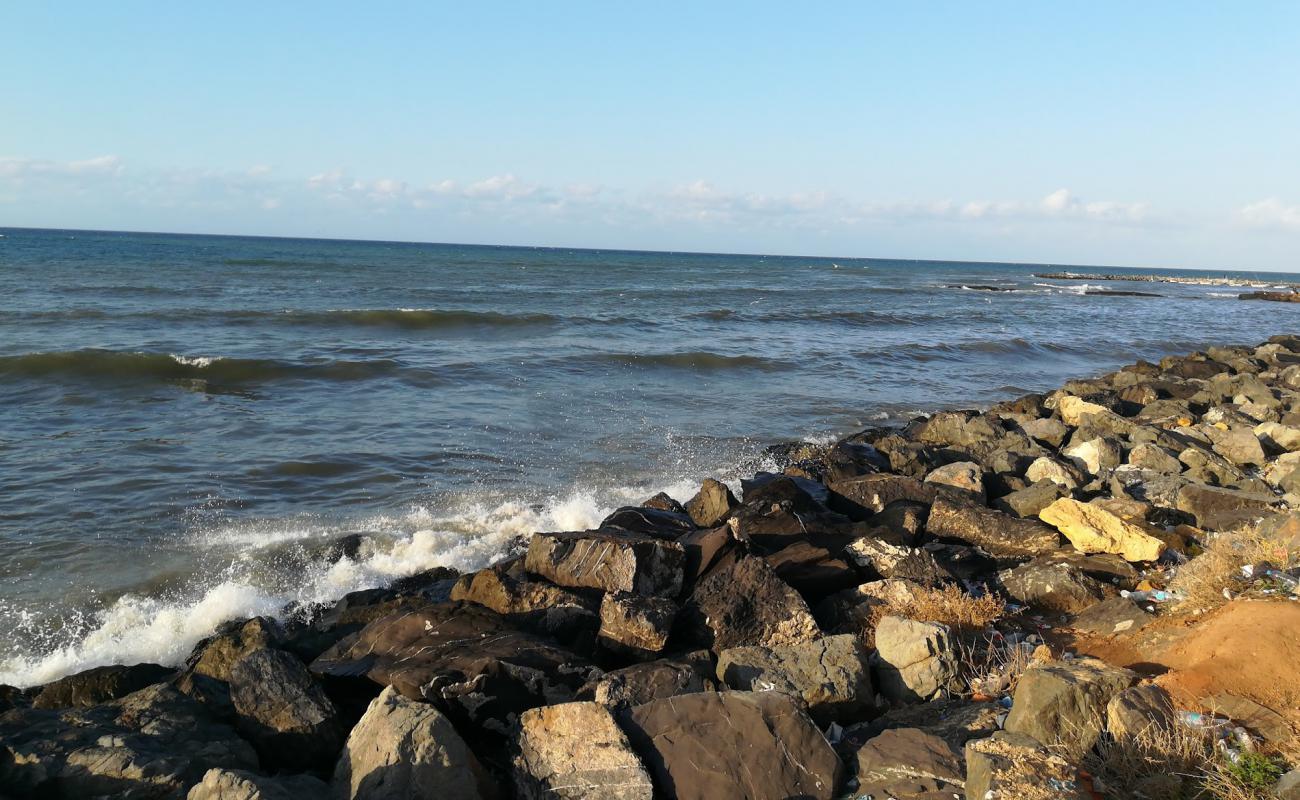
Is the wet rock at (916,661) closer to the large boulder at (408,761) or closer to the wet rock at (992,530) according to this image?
the large boulder at (408,761)

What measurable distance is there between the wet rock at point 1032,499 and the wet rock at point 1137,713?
483 cm

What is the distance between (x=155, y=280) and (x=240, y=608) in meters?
41.1

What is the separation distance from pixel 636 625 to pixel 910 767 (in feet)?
7.48

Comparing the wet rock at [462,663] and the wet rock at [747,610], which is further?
the wet rock at [747,610]

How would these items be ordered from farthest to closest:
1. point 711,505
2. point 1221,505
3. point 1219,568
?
1. point 711,505
2. point 1221,505
3. point 1219,568

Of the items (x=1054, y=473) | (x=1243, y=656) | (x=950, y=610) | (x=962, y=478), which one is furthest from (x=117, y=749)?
Result: (x=1054, y=473)

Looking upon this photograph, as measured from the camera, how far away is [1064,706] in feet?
14.3

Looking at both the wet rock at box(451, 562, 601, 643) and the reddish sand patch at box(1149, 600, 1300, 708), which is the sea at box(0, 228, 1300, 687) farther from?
the reddish sand patch at box(1149, 600, 1300, 708)

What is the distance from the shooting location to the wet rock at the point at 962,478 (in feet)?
32.7

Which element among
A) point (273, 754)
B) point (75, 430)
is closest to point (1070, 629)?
point (273, 754)

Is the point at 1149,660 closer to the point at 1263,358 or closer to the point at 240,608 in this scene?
the point at 240,608

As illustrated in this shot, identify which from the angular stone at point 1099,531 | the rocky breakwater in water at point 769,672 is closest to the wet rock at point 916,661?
the rocky breakwater in water at point 769,672

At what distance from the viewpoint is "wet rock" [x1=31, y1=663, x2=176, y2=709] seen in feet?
18.5

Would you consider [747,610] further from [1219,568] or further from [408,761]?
[1219,568]
